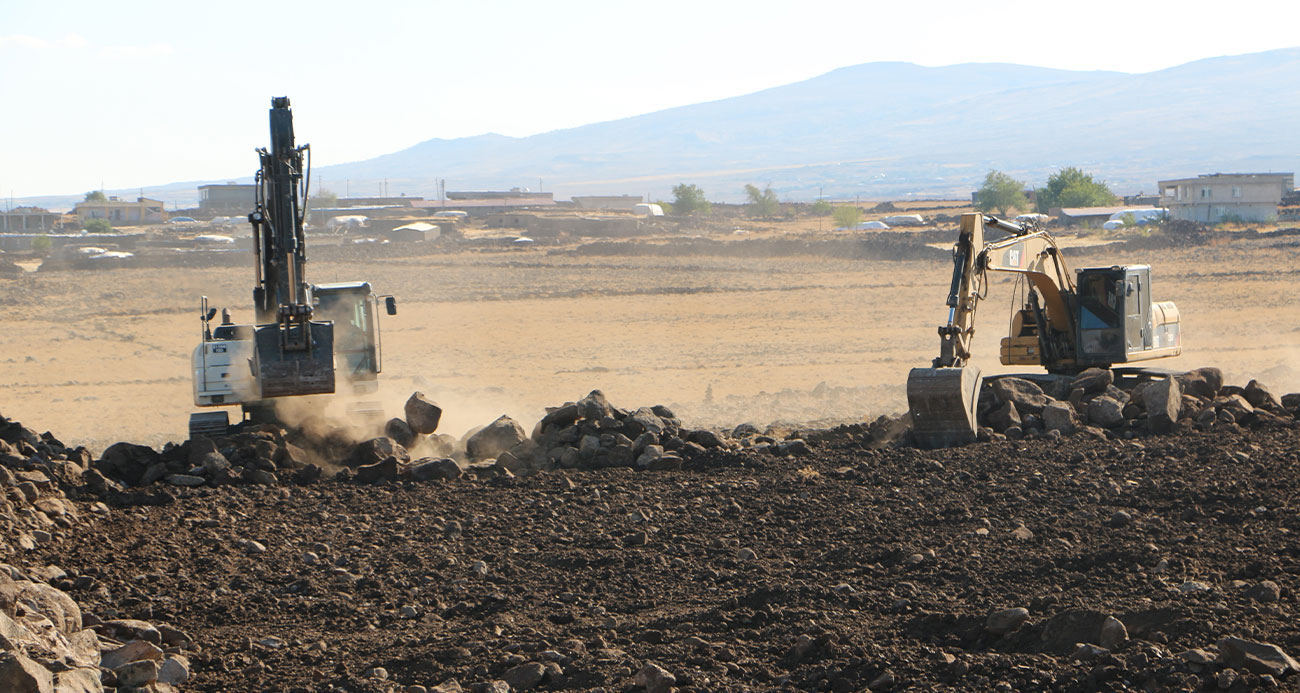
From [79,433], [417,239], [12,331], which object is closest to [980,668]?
[79,433]

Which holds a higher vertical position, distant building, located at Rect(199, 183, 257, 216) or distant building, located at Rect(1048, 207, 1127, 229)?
distant building, located at Rect(199, 183, 257, 216)

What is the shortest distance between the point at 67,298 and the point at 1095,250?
122 feet

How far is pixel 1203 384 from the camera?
17188 millimetres

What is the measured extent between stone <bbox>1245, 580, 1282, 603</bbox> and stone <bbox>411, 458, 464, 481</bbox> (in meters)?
8.54

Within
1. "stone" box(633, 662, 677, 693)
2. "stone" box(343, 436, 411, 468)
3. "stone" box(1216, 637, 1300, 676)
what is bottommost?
"stone" box(343, 436, 411, 468)

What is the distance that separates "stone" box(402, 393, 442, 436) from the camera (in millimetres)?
16531

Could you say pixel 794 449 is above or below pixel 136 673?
below

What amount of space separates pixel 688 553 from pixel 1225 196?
8850 cm

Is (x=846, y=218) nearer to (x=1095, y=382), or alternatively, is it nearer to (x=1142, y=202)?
(x=1142, y=202)

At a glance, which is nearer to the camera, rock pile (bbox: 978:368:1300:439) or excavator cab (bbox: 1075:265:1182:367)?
rock pile (bbox: 978:368:1300:439)

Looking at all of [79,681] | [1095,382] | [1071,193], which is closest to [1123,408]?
[1095,382]

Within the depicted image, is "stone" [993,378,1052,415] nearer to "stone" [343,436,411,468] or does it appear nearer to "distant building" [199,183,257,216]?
"stone" [343,436,411,468]

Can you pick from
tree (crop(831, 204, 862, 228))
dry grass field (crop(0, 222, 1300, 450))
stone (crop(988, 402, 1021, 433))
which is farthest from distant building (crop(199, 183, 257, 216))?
stone (crop(988, 402, 1021, 433))

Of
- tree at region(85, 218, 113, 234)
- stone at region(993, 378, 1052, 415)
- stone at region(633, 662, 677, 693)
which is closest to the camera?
stone at region(633, 662, 677, 693)
